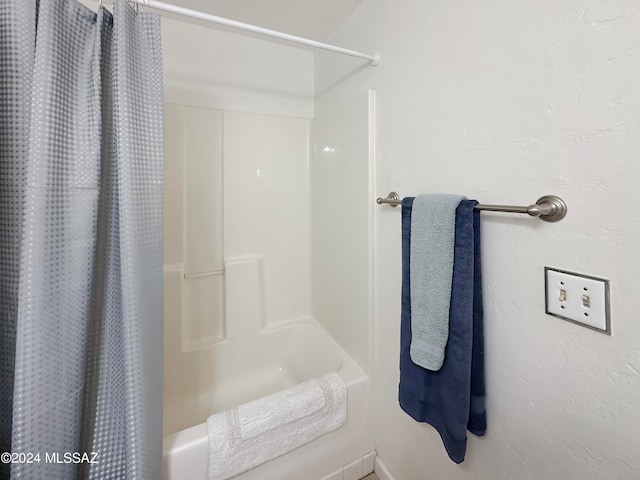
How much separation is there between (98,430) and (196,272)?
97 centimetres

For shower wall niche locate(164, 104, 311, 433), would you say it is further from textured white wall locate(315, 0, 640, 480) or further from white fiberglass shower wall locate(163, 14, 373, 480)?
textured white wall locate(315, 0, 640, 480)

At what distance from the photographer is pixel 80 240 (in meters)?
0.77

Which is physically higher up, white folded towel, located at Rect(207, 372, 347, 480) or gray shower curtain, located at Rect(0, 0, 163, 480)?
gray shower curtain, located at Rect(0, 0, 163, 480)

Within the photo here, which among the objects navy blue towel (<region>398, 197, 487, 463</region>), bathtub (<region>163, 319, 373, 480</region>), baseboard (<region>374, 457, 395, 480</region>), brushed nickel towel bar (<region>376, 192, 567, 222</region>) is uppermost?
brushed nickel towel bar (<region>376, 192, 567, 222</region>)

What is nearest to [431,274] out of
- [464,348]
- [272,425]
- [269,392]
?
[464,348]

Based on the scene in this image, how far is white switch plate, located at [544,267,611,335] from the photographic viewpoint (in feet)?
1.91

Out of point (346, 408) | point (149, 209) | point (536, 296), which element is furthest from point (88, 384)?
point (536, 296)

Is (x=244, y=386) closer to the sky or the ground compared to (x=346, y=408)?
closer to the ground

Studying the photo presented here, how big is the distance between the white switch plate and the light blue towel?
25cm

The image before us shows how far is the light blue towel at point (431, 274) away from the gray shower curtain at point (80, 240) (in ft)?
2.97

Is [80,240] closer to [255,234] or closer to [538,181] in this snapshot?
[255,234]

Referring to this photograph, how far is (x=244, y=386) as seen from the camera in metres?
1.79

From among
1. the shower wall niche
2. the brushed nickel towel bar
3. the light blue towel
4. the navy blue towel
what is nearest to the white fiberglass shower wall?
the shower wall niche

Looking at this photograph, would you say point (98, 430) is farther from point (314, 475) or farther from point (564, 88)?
point (564, 88)
